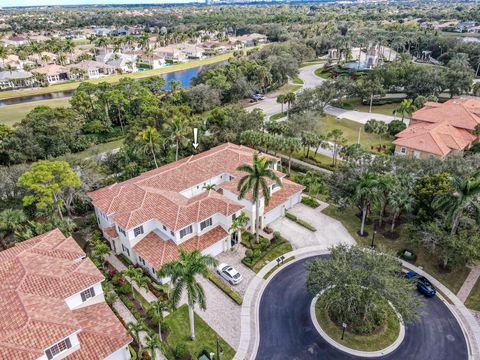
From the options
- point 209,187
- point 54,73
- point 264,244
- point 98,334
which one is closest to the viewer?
point 98,334

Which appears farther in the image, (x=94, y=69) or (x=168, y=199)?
(x=94, y=69)

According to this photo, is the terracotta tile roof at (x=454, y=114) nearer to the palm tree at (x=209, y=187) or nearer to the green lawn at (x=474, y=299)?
the green lawn at (x=474, y=299)

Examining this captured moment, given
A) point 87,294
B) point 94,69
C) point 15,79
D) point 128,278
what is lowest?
point 128,278

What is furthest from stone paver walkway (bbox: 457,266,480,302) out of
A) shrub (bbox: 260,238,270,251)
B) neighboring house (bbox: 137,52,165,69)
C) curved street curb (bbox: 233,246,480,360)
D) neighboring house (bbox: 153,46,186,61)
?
neighboring house (bbox: 153,46,186,61)

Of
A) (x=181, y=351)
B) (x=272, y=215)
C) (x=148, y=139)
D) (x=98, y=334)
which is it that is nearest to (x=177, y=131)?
(x=148, y=139)

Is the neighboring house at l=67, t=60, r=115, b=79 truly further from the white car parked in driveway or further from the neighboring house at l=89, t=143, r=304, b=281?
the white car parked in driveway

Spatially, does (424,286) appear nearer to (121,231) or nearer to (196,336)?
(196,336)
